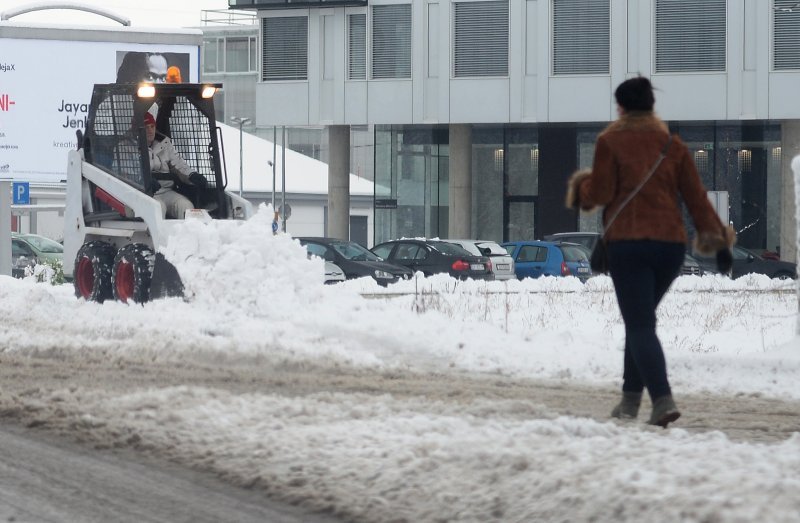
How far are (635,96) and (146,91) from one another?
1139cm

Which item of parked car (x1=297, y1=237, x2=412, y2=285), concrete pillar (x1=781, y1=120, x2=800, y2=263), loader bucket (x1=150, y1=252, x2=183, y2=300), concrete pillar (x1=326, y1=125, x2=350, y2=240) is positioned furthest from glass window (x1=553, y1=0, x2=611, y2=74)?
loader bucket (x1=150, y1=252, x2=183, y2=300)

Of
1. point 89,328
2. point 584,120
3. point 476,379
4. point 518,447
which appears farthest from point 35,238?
point 518,447

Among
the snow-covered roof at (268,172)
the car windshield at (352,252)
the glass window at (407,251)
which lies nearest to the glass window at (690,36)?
the glass window at (407,251)

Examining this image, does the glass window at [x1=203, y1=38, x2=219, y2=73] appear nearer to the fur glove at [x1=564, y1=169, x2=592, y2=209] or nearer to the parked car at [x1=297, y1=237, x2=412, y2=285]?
the parked car at [x1=297, y1=237, x2=412, y2=285]

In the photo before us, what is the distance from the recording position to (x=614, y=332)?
1422cm

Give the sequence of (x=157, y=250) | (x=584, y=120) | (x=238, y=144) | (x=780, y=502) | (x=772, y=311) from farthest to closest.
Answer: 1. (x=238, y=144)
2. (x=584, y=120)
3. (x=772, y=311)
4. (x=157, y=250)
5. (x=780, y=502)

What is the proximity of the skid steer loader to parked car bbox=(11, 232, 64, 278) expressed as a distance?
712 inches

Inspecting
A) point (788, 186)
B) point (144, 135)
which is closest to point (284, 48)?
point (788, 186)

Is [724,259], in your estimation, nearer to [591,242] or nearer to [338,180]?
[591,242]

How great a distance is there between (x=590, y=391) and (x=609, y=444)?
362 cm

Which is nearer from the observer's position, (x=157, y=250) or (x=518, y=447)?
(x=518, y=447)

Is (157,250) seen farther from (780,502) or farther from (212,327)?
(780,502)

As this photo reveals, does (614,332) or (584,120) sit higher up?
(584,120)

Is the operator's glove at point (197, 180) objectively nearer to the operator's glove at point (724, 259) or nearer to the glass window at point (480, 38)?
the operator's glove at point (724, 259)
